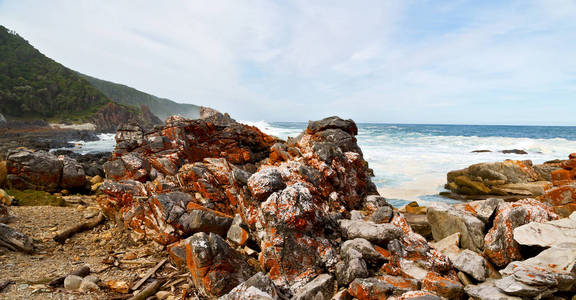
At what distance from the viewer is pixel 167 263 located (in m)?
6.52

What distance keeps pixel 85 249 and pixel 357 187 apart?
859 centimetres

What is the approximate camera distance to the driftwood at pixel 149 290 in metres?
5.09

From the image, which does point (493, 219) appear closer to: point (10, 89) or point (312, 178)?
point (312, 178)

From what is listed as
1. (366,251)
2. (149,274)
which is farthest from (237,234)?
(366,251)

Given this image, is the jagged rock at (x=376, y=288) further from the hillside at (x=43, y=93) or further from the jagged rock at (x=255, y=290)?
the hillside at (x=43, y=93)

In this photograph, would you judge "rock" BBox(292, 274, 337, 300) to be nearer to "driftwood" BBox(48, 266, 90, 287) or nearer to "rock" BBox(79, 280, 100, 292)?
"rock" BBox(79, 280, 100, 292)

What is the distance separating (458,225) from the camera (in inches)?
254

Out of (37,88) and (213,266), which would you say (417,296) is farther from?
(37,88)

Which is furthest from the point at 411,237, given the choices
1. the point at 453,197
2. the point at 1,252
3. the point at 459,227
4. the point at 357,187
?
the point at 453,197

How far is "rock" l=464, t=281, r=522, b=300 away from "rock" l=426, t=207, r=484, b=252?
1.44m

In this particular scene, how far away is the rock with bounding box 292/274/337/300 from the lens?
457cm

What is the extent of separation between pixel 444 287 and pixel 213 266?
13.6ft

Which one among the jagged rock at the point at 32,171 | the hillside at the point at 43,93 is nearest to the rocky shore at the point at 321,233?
the jagged rock at the point at 32,171

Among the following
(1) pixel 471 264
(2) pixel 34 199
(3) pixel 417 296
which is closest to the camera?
(3) pixel 417 296
